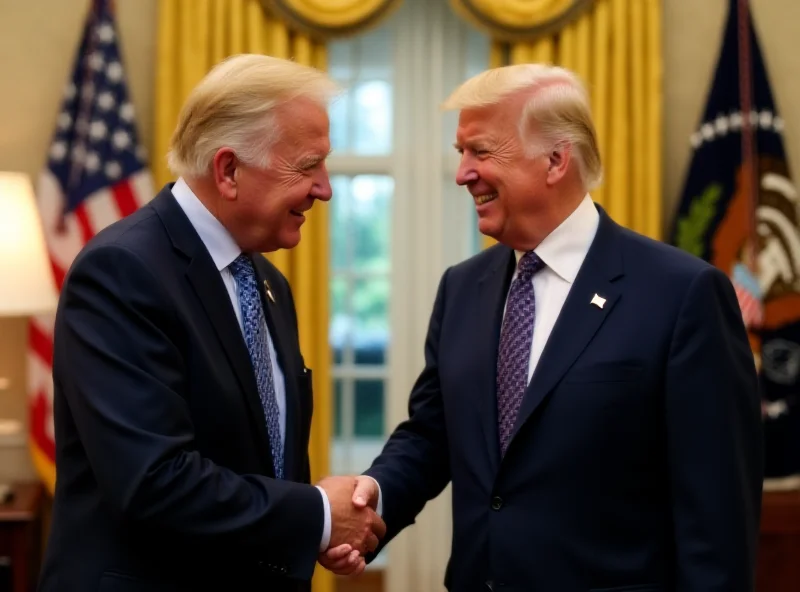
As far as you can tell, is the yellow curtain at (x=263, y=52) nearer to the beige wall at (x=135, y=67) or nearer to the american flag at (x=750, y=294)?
the beige wall at (x=135, y=67)

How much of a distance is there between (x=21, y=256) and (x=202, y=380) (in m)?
2.18

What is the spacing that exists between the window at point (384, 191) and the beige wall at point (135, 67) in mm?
799

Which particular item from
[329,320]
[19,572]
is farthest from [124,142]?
[19,572]

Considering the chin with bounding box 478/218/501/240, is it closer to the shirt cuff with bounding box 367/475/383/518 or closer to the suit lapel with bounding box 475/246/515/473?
the suit lapel with bounding box 475/246/515/473

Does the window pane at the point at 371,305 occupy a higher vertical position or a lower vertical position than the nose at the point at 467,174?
lower

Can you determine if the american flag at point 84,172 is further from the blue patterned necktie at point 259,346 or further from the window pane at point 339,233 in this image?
the blue patterned necktie at point 259,346

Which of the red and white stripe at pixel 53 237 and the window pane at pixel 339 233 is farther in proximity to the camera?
the window pane at pixel 339 233

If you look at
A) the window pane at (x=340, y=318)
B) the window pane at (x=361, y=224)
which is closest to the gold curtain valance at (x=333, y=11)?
the window pane at (x=361, y=224)

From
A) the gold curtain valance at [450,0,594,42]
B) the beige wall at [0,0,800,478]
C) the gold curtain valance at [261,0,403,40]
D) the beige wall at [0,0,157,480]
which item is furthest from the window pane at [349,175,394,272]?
the beige wall at [0,0,157,480]

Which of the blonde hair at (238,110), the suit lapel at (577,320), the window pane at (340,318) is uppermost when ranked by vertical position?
the blonde hair at (238,110)

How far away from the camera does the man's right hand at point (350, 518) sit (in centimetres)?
222

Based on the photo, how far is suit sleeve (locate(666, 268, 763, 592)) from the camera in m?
2.06

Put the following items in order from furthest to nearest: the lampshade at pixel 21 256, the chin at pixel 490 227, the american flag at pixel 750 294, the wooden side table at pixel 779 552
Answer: the american flag at pixel 750 294 < the wooden side table at pixel 779 552 < the lampshade at pixel 21 256 < the chin at pixel 490 227

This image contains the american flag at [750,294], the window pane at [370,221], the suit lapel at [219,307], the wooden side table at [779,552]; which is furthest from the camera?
the window pane at [370,221]
